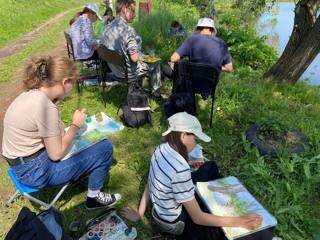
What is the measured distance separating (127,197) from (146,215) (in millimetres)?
343

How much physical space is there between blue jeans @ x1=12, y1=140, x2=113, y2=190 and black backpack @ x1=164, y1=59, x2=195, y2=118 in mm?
1401

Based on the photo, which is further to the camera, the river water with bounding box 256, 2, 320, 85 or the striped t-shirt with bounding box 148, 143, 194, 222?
the river water with bounding box 256, 2, 320, 85

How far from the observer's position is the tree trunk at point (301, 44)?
5.42 metres

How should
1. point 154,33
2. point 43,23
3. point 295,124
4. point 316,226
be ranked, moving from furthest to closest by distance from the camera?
point 43,23 < point 154,33 < point 295,124 < point 316,226

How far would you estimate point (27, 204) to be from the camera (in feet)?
10.4

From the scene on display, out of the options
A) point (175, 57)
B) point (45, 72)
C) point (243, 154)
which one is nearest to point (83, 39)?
point (175, 57)

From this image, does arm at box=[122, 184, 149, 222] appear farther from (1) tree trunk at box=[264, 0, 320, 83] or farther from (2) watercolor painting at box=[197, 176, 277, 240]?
(1) tree trunk at box=[264, 0, 320, 83]

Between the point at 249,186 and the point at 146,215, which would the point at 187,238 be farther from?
the point at 249,186

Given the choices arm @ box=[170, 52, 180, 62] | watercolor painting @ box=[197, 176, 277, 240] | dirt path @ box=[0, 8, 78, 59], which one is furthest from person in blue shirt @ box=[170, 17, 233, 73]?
dirt path @ box=[0, 8, 78, 59]

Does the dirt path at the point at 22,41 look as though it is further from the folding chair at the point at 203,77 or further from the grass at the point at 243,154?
the folding chair at the point at 203,77

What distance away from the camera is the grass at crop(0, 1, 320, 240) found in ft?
10.0

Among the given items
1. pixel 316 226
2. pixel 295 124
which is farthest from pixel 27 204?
pixel 295 124

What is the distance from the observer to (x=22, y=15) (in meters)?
12.7

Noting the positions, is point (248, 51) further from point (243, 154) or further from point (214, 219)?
point (214, 219)
